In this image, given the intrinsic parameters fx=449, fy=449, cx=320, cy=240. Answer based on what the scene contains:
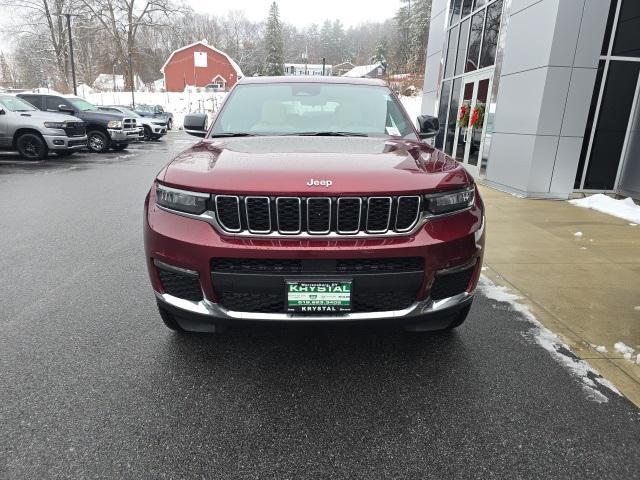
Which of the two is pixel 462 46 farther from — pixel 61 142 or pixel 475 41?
pixel 61 142

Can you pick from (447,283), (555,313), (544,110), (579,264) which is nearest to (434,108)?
(544,110)

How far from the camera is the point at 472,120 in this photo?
11.2 m

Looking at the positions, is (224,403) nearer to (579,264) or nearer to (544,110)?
(579,264)

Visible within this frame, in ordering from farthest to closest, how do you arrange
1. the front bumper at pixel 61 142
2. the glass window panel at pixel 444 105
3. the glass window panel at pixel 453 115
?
1. the glass window panel at pixel 444 105
2. the glass window panel at pixel 453 115
3. the front bumper at pixel 61 142

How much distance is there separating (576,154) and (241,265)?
8237 mm

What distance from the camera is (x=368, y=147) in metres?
2.88

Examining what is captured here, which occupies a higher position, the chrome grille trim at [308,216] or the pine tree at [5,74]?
the pine tree at [5,74]

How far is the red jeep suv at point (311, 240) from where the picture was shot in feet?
7.22

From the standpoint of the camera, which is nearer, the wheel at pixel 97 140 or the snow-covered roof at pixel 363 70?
the wheel at pixel 97 140

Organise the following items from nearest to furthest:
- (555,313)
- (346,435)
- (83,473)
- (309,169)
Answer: (83,473), (346,435), (309,169), (555,313)

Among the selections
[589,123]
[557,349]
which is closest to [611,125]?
[589,123]

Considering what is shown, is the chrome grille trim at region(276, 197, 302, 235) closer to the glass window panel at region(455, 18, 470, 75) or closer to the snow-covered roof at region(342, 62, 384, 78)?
the glass window panel at region(455, 18, 470, 75)

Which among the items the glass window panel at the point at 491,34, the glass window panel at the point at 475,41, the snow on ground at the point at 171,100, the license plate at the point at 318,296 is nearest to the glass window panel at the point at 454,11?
the glass window panel at the point at 475,41

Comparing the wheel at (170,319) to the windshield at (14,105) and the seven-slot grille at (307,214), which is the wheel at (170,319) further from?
the windshield at (14,105)
